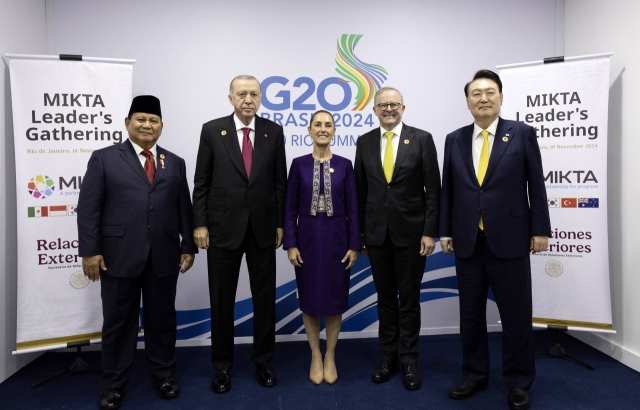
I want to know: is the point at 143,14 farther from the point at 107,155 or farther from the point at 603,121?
the point at 603,121


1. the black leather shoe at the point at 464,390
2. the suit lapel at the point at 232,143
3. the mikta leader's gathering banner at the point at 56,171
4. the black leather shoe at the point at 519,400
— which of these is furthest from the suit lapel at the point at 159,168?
the black leather shoe at the point at 519,400

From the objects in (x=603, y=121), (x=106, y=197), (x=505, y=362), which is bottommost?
(x=505, y=362)

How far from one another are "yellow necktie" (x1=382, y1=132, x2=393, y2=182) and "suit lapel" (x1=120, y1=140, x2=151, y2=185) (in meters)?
1.49

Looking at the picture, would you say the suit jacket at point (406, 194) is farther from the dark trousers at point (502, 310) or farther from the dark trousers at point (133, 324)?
the dark trousers at point (133, 324)

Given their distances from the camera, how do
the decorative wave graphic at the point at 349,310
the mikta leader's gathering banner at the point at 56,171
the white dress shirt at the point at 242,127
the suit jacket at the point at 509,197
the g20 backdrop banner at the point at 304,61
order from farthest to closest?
1. the decorative wave graphic at the point at 349,310
2. the g20 backdrop banner at the point at 304,61
3. the mikta leader's gathering banner at the point at 56,171
4. the white dress shirt at the point at 242,127
5. the suit jacket at the point at 509,197

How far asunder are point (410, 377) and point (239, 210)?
153cm

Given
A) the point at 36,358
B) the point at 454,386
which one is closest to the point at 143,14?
the point at 36,358

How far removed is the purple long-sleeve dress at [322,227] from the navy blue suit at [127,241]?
76 centimetres

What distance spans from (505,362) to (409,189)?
1.19 meters

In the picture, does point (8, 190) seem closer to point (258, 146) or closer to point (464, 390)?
point (258, 146)

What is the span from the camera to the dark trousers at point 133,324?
2549 mm

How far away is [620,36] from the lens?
3.23 metres

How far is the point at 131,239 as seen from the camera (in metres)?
2.51

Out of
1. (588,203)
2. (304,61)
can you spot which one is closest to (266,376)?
(304,61)
